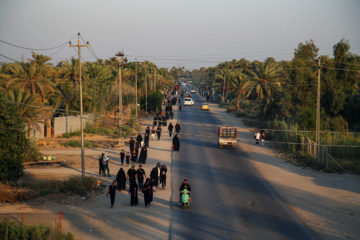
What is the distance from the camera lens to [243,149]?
3025 centimetres

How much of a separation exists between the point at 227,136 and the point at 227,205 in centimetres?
1396

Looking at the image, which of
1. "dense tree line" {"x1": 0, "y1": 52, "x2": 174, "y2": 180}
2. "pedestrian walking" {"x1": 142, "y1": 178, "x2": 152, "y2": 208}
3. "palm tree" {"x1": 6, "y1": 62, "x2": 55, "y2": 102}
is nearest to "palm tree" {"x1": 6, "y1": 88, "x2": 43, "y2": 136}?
"dense tree line" {"x1": 0, "y1": 52, "x2": 174, "y2": 180}

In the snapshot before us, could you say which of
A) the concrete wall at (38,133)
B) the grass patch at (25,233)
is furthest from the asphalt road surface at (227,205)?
the concrete wall at (38,133)

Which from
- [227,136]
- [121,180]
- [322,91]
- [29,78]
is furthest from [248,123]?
[121,180]

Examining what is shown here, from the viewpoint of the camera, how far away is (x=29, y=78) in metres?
33.9

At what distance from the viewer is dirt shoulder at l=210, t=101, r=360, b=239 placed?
13.8 m

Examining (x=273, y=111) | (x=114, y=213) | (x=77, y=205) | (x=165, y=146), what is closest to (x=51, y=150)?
(x=165, y=146)

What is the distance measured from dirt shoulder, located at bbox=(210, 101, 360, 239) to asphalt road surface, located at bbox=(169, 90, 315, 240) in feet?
1.98

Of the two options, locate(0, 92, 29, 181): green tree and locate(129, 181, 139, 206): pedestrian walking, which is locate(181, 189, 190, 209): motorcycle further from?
locate(0, 92, 29, 181): green tree

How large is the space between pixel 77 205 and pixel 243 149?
17177 mm

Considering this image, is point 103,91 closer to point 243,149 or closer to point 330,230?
point 243,149

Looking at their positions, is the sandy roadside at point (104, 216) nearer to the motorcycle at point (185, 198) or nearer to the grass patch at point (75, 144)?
the motorcycle at point (185, 198)

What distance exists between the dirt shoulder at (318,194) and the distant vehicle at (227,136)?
2.04m

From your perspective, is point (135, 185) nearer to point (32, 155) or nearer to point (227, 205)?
point (227, 205)
